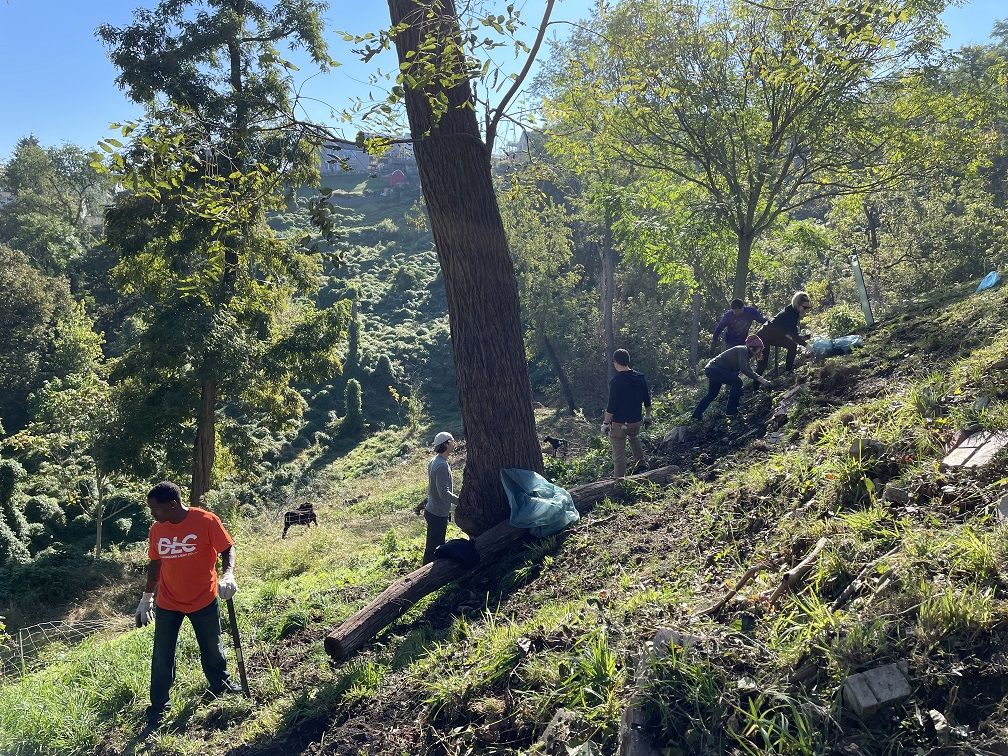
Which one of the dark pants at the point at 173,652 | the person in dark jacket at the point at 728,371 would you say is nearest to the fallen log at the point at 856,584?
the dark pants at the point at 173,652

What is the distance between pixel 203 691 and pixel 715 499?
4.21m

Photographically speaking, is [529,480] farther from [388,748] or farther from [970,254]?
[970,254]

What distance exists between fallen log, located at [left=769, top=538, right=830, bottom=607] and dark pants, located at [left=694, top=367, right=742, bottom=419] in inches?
193

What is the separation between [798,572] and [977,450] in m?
1.50

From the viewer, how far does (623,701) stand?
10.0 feet

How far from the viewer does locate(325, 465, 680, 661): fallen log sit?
490 cm

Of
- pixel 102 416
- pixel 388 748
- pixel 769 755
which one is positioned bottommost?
pixel 388 748

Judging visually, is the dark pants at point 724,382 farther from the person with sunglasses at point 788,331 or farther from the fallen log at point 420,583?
the fallen log at point 420,583

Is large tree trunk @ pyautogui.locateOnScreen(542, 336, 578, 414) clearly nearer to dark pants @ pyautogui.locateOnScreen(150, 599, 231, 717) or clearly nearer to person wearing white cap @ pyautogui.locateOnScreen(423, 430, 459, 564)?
person wearing white cap @ pyautogui.locateOnScreen(423, 430, 459, 564)

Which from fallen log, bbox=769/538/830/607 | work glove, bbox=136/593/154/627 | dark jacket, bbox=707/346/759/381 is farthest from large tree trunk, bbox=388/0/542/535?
dark jacket, bbox=707/346/759/381

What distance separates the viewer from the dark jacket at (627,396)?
762 centimetres

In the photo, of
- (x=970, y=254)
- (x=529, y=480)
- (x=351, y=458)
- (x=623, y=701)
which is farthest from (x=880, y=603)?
(x=351, y=458)

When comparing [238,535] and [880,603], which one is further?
[238,535]

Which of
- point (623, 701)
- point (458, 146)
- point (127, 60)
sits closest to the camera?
point (623, 701)
